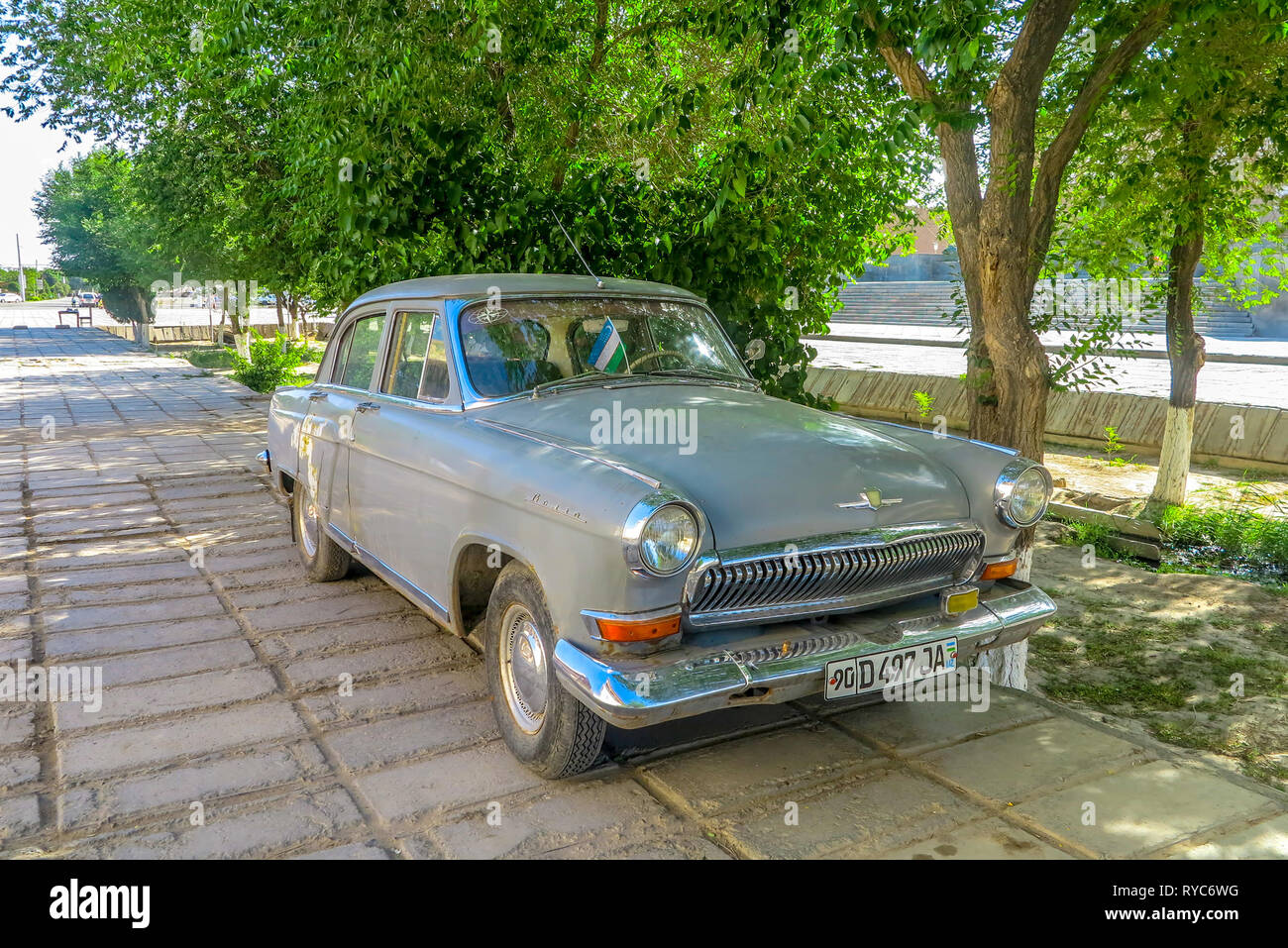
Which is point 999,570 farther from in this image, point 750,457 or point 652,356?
point 652,356

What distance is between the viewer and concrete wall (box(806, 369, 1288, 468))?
39.4 feet

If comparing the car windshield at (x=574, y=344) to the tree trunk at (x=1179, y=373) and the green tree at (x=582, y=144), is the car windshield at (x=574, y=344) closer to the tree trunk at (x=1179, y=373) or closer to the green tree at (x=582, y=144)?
the green tree at (x=582, y=144)

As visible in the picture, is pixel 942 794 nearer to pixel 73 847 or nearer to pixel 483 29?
pixel 73 847

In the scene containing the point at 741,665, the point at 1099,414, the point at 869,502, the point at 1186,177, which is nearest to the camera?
the point at 741,665

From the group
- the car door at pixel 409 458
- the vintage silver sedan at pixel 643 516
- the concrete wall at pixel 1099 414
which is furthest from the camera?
the concrete wall at pixel 1099 414

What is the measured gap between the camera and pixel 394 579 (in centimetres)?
462

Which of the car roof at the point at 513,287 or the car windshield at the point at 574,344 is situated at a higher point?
the car roof at the point at 513,287

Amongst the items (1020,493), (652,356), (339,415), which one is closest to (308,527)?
(339,415)

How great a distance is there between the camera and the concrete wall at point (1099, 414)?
473 inches

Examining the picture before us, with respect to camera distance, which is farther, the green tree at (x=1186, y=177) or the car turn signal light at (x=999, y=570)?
the green tree at (x=1186, y=177)

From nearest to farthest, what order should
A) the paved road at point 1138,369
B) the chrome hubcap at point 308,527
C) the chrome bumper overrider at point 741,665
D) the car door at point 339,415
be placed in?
the chrome bumper overrider at point 741,665, the car door at point 339,415, the chrome hubcap at point 308,527, the paved road at point 1138,369

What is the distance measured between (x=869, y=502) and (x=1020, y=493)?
29.9 inches

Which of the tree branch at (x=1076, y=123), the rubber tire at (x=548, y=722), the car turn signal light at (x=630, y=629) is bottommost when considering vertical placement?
the rubber tire at (x=548, y=722)

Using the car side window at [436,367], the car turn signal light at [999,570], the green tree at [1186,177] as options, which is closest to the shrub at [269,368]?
the green tree at [1186,177]
